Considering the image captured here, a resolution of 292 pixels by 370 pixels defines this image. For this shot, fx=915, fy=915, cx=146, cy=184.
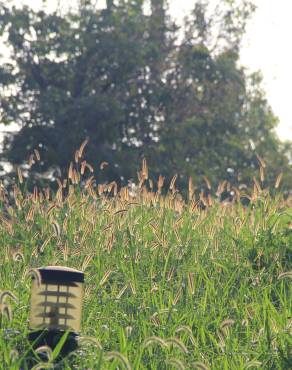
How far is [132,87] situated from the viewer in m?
26.2

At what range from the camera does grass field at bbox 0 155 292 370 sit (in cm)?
547

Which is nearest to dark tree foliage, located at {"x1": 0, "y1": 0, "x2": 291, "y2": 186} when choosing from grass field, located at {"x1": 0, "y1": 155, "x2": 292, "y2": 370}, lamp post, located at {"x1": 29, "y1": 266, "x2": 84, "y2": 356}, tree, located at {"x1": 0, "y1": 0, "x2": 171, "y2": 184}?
tree, located at {"x1": 0, "y1": 0, "x2": 171, "y2": 184}

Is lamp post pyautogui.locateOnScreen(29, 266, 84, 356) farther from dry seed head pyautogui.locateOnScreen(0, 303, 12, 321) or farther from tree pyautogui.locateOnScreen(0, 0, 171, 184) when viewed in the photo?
tree pyautogui.locateOnScreen(0, 0, 171, 184)

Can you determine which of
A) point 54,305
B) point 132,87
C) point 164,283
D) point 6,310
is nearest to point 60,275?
point 54,305

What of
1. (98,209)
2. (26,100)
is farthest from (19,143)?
(98,209)

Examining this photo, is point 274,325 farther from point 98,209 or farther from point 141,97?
point 141,97

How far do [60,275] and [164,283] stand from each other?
191cm

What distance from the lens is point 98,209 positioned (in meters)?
8.66

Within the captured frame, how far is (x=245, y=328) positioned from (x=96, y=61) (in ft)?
67.3

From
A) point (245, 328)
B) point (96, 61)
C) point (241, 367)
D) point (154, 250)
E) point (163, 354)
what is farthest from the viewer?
point (96, 61)

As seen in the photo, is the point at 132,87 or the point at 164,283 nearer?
the point at 164,283

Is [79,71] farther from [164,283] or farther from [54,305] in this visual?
[54,305]

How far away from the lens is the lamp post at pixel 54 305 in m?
5.18

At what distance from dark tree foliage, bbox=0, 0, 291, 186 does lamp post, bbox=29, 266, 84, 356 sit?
750 inches
